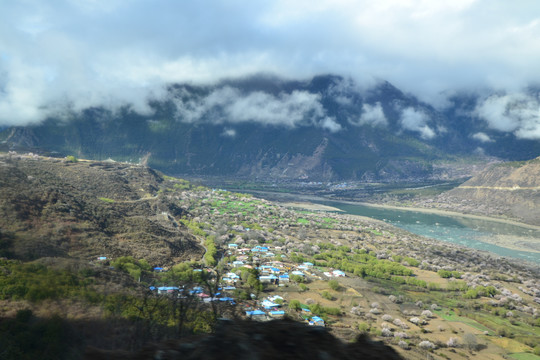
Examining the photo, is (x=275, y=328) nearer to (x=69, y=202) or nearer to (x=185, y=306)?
(x=185, y=306)

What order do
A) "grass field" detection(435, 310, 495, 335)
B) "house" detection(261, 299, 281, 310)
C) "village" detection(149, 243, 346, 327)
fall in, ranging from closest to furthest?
"village" detection(149, 243, 346, 327) → "house" detection(261, 299, 281, 310) → "grass field" detection(435, 310, 495, 335)

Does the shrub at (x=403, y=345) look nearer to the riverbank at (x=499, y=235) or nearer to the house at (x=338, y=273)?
the house at (x=338, y=273)

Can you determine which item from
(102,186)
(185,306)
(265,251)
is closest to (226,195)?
(102,186)

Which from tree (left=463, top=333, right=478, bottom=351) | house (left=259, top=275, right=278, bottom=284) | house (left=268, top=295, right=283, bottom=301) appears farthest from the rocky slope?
tree (left=463, top=333, right=478, bottom=351)

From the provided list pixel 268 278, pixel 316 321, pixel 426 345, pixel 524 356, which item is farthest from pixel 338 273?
pixel 524 356

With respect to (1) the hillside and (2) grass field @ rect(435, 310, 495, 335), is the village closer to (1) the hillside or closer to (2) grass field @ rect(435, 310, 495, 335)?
(2) grass field @ rect(435, 310, 495, 335)

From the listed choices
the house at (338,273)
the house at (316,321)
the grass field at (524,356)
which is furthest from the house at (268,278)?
the grass field at (524,356)
